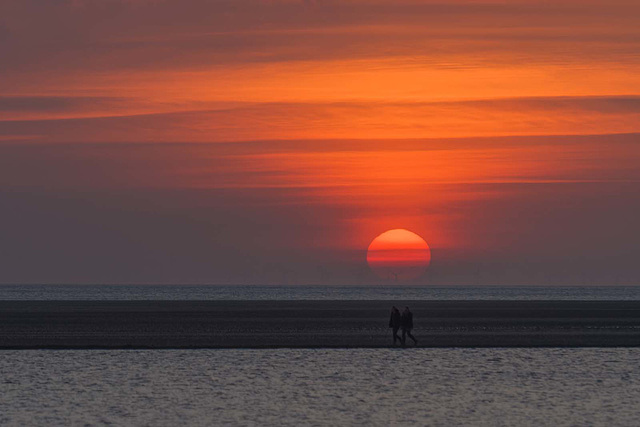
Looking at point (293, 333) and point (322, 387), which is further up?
point (293, 333)

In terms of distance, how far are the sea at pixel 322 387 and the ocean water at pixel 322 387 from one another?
55 mm

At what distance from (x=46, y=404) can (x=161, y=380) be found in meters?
8.55

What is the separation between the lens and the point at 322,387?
47.0 m

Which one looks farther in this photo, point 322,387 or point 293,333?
point 293,333

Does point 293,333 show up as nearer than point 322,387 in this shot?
No

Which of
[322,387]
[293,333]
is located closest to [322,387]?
[322,387]

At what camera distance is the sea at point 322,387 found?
3850cm

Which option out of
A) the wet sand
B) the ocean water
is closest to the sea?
the ocean water

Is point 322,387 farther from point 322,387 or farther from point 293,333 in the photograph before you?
point 293,333

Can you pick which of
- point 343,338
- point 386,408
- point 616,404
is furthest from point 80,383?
point 343,338

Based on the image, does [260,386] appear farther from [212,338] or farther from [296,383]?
[212,338]

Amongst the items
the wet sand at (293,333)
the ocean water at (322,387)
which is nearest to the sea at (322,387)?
the ocean water at (322,387)

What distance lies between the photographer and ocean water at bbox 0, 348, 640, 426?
38.6 metres

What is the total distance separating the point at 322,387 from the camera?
47.0 meters
